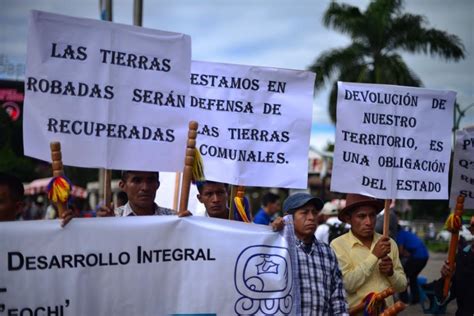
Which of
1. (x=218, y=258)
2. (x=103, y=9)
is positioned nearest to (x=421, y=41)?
(x=103, y=9)

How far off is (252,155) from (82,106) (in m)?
1.37

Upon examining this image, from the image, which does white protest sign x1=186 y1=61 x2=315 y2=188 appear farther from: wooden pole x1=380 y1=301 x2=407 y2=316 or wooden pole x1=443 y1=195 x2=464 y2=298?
wooden pole x1=443 y1=195 x2=464 y2=298

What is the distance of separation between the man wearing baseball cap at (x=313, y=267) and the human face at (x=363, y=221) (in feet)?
1.51

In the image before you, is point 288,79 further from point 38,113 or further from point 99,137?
point 38,113

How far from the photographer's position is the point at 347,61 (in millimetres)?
26172

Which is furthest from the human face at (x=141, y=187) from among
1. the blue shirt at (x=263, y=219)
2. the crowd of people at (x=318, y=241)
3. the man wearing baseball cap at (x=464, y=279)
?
the blue shirt at (x=263, y=219)

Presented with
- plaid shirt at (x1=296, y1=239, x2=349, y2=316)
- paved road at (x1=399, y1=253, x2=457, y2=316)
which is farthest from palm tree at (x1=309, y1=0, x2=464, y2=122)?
plaid shirt at (x1=296, y1=239, x2=349, y2=316)

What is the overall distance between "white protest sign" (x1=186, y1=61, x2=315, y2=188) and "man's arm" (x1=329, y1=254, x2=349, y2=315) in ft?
2.41

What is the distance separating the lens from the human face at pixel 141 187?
4320 millimetres

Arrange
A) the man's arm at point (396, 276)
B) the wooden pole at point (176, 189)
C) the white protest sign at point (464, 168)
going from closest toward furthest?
the man's arm at point (396, 276) → the white protest sign at point (464, 168) → the wooden pole at point (176, 189)

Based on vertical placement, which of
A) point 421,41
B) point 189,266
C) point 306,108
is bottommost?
point 189,266

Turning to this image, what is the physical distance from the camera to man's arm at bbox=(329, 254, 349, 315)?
4.18 m

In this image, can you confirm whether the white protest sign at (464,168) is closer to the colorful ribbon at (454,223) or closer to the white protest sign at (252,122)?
the colorful ribbon at (454,223)

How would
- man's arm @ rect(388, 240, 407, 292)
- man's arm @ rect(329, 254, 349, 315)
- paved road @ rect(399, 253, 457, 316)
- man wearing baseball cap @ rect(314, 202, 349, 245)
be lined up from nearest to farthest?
man's arm @ rect(329, 254, 349, 315)
man's arm @ rect(388, 240, 407, 292)
paved road @ rect(399, 253, 457, 316)
man wearing baseball cap @ rect(314, 202, 349, 245)
